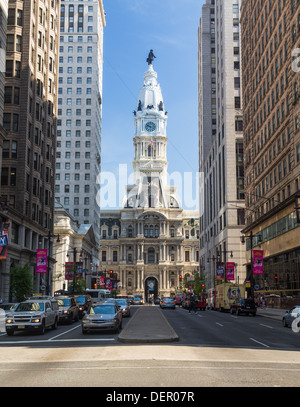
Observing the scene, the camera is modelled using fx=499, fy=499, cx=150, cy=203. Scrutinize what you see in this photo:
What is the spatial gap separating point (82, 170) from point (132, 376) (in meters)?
118

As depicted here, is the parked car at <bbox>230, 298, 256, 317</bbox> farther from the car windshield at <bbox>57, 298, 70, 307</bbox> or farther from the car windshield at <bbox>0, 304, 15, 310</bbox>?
the car windshield at <bbox>0, 304, 15, 310</bbox>

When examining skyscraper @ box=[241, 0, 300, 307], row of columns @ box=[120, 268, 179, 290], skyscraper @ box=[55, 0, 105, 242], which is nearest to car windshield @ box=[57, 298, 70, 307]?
skyscraper @ box=[241, 0, 300, 307]

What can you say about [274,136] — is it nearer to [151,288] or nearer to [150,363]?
[150,363]

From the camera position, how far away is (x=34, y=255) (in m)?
64.5

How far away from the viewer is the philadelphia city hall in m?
152

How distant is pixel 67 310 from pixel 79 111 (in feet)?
339

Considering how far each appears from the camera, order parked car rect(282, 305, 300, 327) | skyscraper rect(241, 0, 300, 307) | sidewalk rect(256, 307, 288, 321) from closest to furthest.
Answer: parked car rect(282, 305, 300, 327)
sidewalk rect(256, 307, 288, 321)
skyscraper rect(241, 0, 300, 307)

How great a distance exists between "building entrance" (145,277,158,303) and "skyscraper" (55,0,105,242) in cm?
2675

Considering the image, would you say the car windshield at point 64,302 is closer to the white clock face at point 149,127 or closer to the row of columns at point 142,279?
the row of columns at point 142,279

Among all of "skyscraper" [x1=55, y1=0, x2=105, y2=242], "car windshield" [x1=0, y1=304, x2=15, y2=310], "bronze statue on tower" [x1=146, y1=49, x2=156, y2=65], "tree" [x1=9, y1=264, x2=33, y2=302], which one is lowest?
"car windshield" [x1=0, y1=304, x2=15, y2=310]

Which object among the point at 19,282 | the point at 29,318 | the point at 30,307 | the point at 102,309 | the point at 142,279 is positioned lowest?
the point at 29,318

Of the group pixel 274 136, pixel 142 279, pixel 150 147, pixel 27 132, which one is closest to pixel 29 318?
pixel 274 136

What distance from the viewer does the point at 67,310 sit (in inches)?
1323

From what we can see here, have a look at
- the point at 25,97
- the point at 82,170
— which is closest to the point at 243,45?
the point at 25,97
